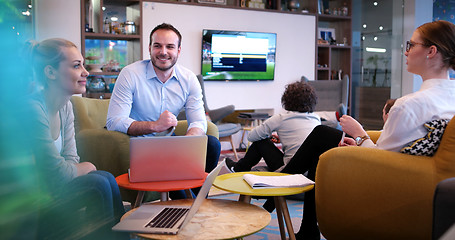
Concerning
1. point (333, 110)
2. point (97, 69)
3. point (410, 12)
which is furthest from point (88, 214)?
point (410, 12)

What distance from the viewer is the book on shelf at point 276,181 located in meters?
1.62

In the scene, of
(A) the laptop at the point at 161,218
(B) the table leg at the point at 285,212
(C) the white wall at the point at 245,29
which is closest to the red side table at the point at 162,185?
(A) the laptop at the point at 161,218

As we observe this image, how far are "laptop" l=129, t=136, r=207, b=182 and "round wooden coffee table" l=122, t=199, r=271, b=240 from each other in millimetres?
187

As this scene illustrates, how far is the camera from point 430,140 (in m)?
1.42

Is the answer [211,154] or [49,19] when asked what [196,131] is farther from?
[49,19]

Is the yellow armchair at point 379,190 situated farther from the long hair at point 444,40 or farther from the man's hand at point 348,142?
the man's hand at point 348,142

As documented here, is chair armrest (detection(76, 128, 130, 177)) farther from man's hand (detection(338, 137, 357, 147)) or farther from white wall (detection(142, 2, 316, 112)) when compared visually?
white wall (detection(142, 2, 316, 112))

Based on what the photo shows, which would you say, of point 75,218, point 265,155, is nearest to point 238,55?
point 265,155

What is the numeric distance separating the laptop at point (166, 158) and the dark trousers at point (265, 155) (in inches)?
39.4

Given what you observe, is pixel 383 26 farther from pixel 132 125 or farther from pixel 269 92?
pixel 132 125

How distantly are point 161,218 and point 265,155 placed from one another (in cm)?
150

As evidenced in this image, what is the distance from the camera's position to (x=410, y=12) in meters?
6.05

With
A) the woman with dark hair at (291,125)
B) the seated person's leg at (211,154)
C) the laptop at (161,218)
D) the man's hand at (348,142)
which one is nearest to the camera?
the laptop at (161,218)

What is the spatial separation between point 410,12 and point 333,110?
76.8 inches
